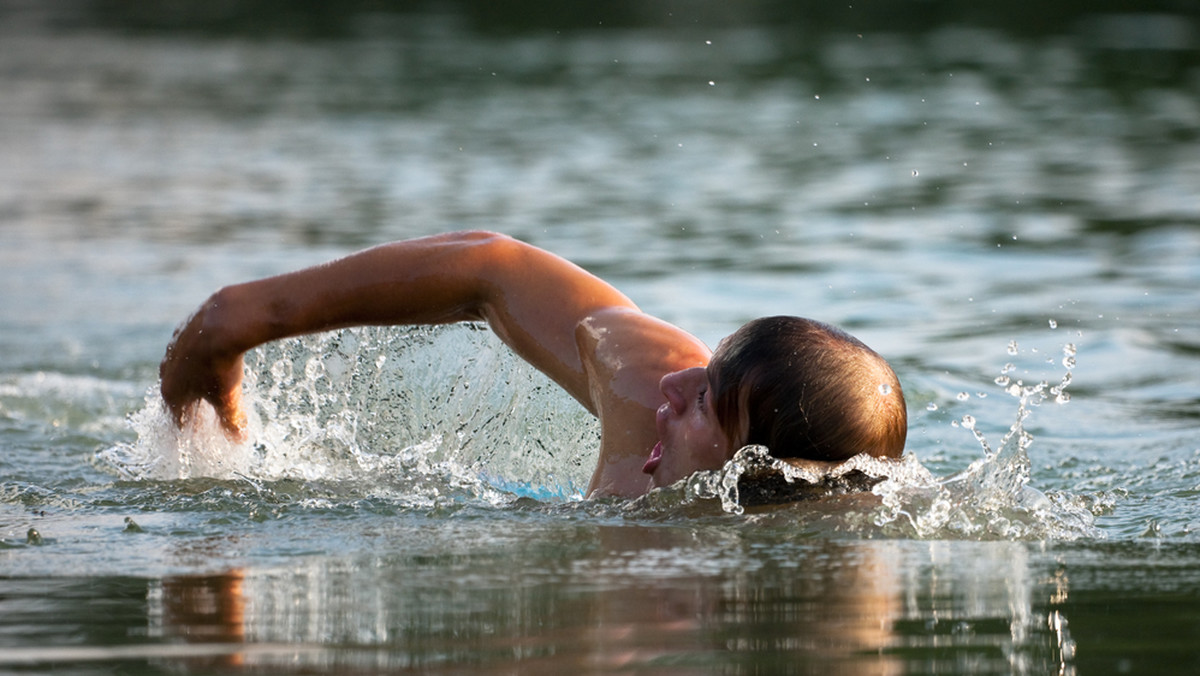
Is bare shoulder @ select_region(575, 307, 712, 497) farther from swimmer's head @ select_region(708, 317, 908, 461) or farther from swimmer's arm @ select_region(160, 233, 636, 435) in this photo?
swimmer's head @ select_region(708, 317, 908, 461)

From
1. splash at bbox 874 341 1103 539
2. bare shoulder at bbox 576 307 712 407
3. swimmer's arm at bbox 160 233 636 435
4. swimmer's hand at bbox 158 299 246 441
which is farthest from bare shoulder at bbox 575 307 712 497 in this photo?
swimmer's hand at bbox 158 299 246 441

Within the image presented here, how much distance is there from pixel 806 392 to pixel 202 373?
5.67 feet

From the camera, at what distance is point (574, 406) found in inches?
191

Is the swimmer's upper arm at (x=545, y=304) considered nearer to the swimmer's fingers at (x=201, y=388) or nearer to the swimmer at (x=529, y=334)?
the swimmer at (x=529, y=334)

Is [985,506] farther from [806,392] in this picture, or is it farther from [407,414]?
[407,414]

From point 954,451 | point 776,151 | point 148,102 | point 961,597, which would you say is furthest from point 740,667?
point 148,102

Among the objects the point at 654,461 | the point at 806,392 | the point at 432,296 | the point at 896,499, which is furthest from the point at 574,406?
the point at 806,392

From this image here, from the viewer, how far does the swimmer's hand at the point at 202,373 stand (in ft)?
13.4

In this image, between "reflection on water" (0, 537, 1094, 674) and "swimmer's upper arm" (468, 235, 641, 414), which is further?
"swimmer's upper arm" (468, 235, 641, 414)

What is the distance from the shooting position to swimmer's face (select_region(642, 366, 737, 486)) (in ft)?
11.7

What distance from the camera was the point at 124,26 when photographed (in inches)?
1118

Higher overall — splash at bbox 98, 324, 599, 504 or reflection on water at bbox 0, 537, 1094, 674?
splash at bbox 98, 324, 599, 504

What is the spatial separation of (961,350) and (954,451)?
1769 millimetres

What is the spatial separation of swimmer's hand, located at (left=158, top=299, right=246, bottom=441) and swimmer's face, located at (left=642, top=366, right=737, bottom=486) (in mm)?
1223
